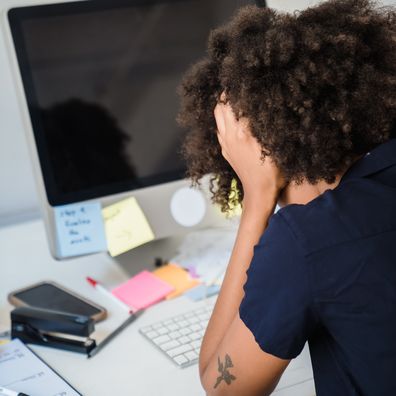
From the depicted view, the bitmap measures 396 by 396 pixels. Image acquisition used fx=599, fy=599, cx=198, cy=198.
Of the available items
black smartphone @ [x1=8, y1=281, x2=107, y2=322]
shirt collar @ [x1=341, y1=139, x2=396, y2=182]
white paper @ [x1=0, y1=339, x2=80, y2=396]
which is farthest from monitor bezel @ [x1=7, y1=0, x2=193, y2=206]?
shirt collar @ [x1=341, y1=139, x2=396, y2=182]

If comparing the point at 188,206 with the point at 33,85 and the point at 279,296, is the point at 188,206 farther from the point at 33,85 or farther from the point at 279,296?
the point at 279,296

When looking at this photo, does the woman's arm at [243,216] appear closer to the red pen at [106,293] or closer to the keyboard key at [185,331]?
the keyboard key at [185,331]

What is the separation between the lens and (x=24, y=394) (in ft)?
Answer: 2.39

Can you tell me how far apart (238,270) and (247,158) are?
0.15 m

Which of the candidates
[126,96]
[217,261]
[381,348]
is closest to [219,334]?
[381,348]

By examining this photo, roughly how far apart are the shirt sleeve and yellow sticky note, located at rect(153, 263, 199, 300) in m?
0.39

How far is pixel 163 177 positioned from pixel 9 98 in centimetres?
39

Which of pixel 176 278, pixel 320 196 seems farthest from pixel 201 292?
pixel 320 196

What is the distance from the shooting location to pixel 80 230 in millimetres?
1021

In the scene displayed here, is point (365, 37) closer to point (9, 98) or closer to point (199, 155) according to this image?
point (199, 155)

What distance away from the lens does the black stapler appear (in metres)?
0.86

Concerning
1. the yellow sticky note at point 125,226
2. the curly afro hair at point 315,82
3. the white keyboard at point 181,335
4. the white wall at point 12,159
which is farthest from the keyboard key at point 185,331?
the white wall at point 12,159

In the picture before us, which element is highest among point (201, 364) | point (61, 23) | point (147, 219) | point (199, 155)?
point (61, 23)

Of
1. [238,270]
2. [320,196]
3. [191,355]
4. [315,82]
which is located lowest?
[191,355]
